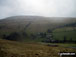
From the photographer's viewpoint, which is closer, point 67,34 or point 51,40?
point 51,40

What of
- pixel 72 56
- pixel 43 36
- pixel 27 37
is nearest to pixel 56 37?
pixel 43 36

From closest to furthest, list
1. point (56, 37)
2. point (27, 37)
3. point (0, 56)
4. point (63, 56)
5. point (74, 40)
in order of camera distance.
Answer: point (0, 56) → point (63, 56) → point (74, 40) → point (56, 37) → point (27, 37)

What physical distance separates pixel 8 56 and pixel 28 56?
3949 mm

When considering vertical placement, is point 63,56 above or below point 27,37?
above

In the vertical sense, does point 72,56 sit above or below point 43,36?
above

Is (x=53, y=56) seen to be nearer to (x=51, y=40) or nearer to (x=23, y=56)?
(x=23, y=56)

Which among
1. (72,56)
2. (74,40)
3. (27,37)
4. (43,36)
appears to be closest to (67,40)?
(74,40)

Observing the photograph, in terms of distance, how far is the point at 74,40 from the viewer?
134875mm

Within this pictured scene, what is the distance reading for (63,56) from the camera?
79.9ft

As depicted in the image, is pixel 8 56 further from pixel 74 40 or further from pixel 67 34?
pixel 67 34

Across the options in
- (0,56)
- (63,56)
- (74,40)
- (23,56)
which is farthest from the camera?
(74,40)

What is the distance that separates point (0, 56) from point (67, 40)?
126 m

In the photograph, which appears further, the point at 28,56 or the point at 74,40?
the point at 74,40

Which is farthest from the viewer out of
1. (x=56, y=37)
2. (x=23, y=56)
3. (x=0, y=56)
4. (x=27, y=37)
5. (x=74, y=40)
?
(x=27, y=37)
